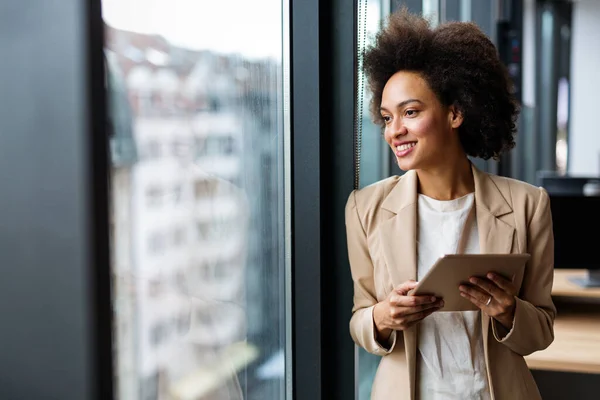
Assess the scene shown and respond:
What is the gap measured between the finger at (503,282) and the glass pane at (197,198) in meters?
0.54

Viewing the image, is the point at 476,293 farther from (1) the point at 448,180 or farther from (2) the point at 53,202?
(2) the point at 53,202

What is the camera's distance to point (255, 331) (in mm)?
1494

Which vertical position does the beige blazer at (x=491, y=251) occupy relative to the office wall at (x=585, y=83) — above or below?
below

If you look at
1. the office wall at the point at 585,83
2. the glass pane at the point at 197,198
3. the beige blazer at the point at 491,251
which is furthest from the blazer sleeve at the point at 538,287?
the office wall at the point at 585,83

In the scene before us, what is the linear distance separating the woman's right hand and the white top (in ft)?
0.26

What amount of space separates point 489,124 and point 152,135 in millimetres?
680

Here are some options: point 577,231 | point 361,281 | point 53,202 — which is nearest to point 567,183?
point 577,231

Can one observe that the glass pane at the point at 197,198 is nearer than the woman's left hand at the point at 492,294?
Yes

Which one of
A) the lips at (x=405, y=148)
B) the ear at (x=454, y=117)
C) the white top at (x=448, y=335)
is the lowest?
the white top at (x=448, y=335)

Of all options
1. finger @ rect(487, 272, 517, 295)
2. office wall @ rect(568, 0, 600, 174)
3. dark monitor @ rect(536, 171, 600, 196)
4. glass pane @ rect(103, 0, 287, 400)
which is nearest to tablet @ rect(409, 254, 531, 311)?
finger @ rect(487, 272, 517, 295)

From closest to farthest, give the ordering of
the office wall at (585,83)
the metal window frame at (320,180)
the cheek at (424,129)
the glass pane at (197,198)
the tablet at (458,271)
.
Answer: the glass pane at (197,198), the tablet at (458,271), the cheek at (424,129), the metal window frame at (320,180), the office wall at (585,83)

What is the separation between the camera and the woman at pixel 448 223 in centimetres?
132

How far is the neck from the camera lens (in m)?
1.37

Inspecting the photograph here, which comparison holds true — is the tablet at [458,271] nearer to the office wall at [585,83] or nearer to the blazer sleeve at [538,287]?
the blazer sleeve at [538,287]
